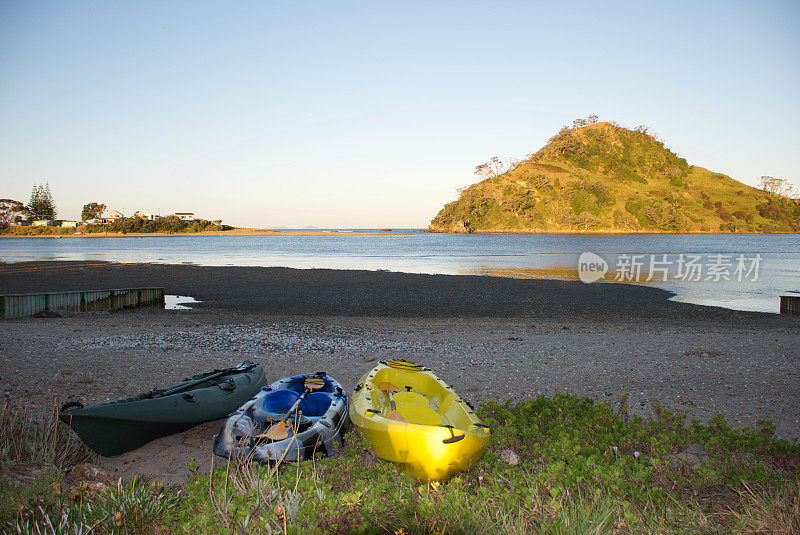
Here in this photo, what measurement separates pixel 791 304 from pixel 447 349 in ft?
49.4

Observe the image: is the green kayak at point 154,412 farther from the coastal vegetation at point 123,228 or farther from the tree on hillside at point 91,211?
the tree on hillside at point 91,211

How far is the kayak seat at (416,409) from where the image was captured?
5.92 meters

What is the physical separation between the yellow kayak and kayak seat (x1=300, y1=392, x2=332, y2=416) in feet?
1.46

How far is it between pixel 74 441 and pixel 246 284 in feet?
70.3

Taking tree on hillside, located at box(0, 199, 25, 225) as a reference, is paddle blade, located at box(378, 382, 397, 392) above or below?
below

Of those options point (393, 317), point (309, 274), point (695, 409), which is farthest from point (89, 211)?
point (695, 409)

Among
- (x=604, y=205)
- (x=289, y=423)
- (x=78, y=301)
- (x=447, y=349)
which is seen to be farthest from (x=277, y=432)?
(x=604, y=205)

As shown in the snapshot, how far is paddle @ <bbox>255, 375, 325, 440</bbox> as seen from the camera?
5.25 meters

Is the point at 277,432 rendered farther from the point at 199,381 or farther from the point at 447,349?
the point at 447,349

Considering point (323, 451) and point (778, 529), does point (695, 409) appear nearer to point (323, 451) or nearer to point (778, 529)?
point (778, 529)

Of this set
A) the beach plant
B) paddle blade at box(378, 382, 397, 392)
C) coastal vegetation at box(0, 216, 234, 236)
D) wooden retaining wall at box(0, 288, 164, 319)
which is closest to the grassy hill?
coastal vegetation at box(0, 216, 234, 236)

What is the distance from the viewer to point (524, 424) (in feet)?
19.4

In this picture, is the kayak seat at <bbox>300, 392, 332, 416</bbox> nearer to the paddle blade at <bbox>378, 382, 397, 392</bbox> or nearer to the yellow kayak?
the yellow kayak

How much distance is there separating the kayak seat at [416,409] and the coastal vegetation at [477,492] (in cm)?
73
